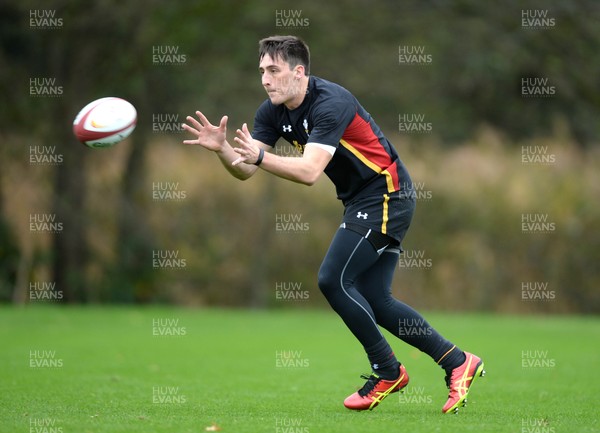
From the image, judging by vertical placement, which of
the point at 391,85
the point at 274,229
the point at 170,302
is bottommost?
the point at 170,302

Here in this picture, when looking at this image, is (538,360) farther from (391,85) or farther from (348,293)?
(391,85)

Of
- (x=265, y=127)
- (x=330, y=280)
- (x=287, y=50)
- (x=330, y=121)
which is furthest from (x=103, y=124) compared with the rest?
(x=330, y=280)

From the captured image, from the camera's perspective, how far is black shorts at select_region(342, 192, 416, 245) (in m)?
6.17

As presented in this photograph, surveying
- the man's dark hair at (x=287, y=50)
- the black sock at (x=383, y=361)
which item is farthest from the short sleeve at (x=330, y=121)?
the black sock at (x=383, y=361)

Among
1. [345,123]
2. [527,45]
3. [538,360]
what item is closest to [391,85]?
[527,45]

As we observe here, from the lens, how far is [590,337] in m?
13.7

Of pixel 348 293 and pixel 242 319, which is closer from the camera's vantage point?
pixel 348 293

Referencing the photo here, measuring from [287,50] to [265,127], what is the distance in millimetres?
673

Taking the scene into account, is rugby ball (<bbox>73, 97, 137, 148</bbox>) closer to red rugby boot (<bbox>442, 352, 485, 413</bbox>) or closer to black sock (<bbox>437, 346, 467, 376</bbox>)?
black sock (<bbox>437, 346, 467, 376</bbox>)

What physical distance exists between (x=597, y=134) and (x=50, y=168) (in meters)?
14.4

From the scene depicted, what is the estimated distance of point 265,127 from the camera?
6.53 metres

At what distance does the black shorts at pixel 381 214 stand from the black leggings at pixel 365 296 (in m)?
0.11

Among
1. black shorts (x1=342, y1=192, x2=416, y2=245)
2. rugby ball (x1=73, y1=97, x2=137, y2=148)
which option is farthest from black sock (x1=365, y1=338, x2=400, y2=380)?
rugby ball (x1=73, y1=97, x2=137, y2=148)

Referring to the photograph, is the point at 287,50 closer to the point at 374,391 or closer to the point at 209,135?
the point at 209,135
